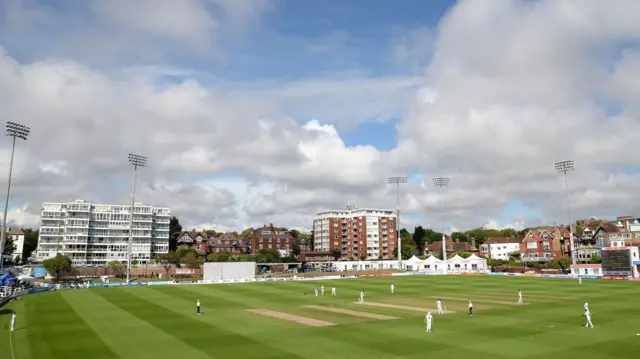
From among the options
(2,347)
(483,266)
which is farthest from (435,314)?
(483,266)

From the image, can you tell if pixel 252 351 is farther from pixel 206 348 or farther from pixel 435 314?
pixel 435 314

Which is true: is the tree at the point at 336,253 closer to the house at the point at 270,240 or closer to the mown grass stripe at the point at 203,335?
the house at the point at 270,240

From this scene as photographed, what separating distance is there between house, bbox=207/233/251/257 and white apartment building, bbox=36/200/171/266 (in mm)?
19817

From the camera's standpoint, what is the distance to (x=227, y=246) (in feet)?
574

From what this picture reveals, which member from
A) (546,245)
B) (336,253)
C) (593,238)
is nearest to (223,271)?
(336,253)

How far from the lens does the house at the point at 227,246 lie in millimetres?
172500

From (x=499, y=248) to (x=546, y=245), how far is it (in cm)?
3156

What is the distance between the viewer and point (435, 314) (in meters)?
40.7

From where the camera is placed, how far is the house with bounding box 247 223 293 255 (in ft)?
595

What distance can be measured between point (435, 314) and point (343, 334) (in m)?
12.7

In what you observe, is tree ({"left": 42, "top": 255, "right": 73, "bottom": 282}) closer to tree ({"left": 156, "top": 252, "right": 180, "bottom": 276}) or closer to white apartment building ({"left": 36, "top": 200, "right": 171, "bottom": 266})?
tree ({"left": 156, "top": 252, "right": 180, "bottom": 276})

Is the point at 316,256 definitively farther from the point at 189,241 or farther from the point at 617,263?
the point at 617,263

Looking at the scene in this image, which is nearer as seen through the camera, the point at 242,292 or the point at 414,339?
the point at 414,339

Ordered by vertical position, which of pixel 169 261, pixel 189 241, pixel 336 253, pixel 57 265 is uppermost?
pixel 189 241
